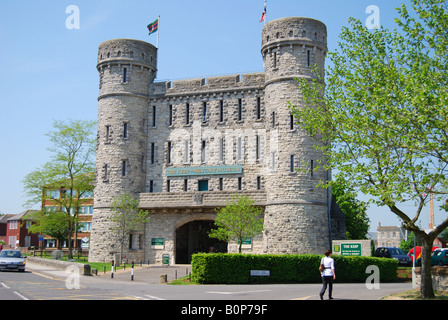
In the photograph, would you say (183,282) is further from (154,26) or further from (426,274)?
(154,26)

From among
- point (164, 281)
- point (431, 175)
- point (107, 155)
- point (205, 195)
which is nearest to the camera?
point (431, 175)

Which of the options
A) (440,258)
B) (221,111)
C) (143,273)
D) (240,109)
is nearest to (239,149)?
(240,109)

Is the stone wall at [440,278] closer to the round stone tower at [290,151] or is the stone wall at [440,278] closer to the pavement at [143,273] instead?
the pavement at [143,273]

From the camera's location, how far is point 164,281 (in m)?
26.1

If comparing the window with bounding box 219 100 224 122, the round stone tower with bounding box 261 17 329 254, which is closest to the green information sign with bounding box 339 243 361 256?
the round stone tower with bounding box 261 17 329 254

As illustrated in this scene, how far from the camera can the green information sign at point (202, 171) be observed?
3859 cm

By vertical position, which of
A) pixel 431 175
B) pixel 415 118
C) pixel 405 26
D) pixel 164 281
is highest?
pixel 405 26

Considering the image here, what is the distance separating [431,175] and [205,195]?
23088 millimetres

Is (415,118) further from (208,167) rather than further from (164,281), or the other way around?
(208,167)

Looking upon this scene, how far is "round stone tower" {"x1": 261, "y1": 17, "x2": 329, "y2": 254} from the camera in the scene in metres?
34.2

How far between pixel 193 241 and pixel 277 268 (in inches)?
677

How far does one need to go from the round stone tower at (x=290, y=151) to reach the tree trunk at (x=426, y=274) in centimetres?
1608
